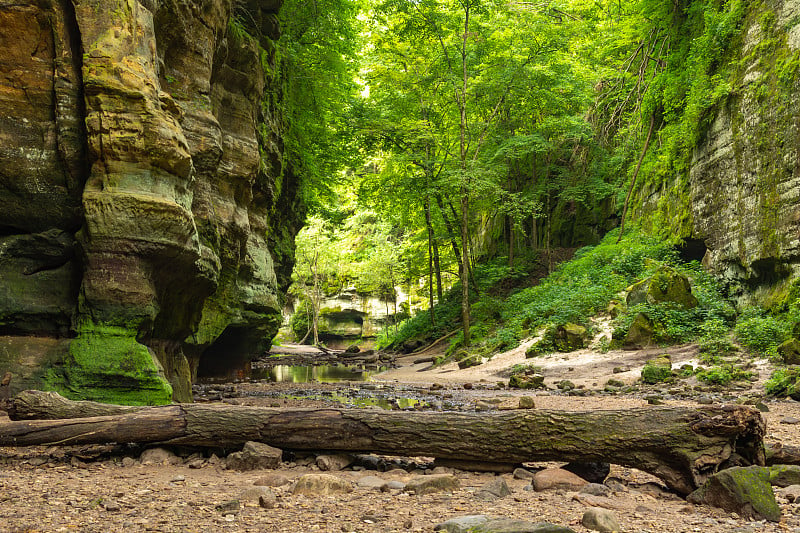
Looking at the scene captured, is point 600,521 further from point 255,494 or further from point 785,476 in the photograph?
point 255,494

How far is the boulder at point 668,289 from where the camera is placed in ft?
47.6

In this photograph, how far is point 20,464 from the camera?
467 centimetres

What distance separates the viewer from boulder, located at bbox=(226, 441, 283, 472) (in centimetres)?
480

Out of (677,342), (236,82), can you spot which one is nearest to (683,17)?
(677,342)

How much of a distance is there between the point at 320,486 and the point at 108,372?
4530mm

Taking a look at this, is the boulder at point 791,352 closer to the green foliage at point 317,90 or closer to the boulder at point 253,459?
the boulder at point 253,459

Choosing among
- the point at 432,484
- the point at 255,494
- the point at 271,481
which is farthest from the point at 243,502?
the point at 432,484

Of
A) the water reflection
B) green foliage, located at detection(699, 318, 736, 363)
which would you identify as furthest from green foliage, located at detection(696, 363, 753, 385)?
the water reflection

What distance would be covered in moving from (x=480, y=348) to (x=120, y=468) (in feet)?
55.0

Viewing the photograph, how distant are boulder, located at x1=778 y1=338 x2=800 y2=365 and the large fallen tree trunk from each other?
25.3ft

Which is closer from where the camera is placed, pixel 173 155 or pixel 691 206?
pixel 173 155

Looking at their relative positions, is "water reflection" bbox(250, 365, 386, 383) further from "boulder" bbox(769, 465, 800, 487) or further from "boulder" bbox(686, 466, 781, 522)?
"boulder" bbox(686, 466, 781, 522)

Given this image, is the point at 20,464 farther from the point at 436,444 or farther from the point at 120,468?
the point at 436,444

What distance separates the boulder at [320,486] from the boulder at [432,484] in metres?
Answer: 0.50
